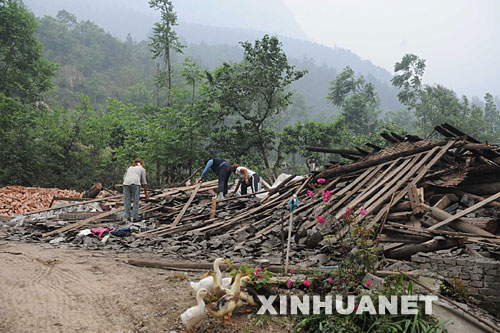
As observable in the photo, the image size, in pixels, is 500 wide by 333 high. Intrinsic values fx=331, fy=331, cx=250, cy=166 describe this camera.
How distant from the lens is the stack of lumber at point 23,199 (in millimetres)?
12266

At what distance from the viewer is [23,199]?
1324 cm

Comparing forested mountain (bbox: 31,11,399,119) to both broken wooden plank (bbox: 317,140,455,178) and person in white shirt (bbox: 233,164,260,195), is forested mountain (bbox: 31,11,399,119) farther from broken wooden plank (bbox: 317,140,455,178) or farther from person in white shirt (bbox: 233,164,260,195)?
broken wooden plank (bbox: 317,140,455,178)

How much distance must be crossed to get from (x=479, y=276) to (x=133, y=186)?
755 centimetres

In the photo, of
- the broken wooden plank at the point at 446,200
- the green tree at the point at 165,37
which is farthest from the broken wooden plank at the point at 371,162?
the green tree at the point at 165,37

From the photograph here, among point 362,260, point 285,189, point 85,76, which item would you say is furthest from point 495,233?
point 85,76

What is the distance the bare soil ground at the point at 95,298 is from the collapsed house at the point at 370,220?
135cm

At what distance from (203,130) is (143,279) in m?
14.4

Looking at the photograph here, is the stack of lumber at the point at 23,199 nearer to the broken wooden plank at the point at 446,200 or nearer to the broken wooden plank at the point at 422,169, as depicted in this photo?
the broken wooden plank at the point at 422,169

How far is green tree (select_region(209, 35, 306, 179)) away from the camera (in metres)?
18.4

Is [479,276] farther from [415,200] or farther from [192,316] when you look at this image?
[192,316]

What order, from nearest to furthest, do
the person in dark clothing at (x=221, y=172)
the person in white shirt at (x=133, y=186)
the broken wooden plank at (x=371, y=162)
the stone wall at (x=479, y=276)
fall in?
the stone wall at (x=479, y=276)
the broken wooden plank at (x=371, y=162)
the person in white shirt at (x=133, y=186)
the person in dark clothing at (x=221, y=172)

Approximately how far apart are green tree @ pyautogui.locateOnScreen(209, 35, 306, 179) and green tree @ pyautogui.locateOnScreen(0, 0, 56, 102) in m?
14.1

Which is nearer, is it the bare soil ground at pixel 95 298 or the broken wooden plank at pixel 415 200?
the bare soil ground at pixel 95 298

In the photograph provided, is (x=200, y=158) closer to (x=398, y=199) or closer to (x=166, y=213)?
(x=166, y=213)
